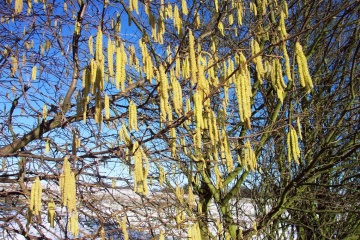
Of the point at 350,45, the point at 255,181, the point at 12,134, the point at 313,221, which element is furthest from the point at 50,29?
the point at 313,221

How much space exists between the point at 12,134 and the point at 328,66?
4.21 m

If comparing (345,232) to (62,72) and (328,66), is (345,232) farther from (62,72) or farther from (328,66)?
(62,72)

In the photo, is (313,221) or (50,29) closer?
(50,29)

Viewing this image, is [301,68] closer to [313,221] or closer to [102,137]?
[102,137]

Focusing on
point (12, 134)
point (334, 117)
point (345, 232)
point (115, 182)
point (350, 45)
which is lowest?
→ point (345, 232)

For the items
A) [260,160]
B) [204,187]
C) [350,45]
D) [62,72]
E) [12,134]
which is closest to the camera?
[12,134]

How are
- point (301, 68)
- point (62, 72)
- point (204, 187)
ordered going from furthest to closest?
point (204, 187) < point (62, 72) < point (301, 68)

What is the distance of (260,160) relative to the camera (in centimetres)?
497

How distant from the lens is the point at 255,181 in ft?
16.8

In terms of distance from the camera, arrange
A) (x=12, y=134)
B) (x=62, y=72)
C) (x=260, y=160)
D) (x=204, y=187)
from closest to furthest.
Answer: (x=12, y=134)
(x=62, y=72)
(x=204, y=187)
(x=260, y=160)

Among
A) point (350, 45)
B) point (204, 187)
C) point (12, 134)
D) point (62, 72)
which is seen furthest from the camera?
point (204, 187)

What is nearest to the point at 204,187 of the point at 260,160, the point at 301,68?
the point at 260,160

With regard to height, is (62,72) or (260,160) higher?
(62,72)

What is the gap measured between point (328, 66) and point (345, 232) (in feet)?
7.49
